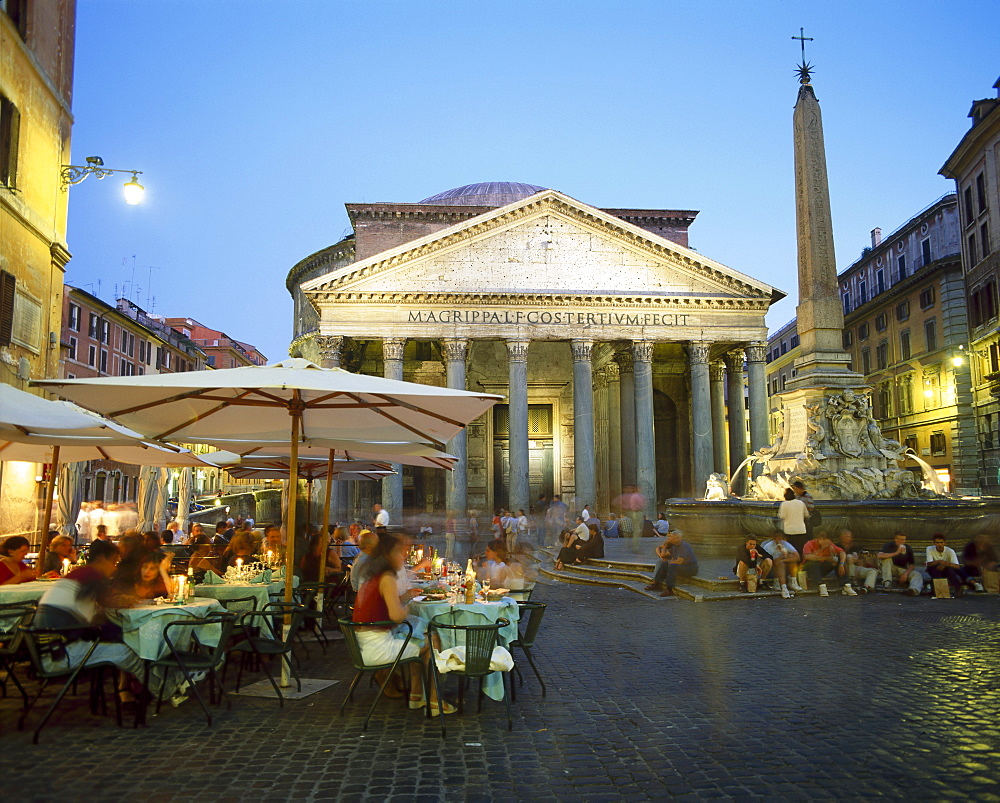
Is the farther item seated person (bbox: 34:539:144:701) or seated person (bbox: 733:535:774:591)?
seated person (bbox: 733:535:774:591)

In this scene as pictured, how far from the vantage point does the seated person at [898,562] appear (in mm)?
10094

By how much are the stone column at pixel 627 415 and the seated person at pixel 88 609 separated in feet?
80.1

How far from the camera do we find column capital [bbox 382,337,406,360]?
25203 mm

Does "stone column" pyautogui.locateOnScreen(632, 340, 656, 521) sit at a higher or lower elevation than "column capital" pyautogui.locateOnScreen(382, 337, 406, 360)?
lower

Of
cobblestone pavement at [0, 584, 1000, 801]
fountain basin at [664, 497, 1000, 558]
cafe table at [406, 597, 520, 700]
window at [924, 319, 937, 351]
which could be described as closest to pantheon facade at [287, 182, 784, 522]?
window at [924, 319, 937, 351]

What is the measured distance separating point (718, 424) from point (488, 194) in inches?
716

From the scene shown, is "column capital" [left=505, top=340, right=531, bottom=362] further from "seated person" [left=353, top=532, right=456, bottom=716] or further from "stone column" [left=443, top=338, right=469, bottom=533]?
"seated person" [left=353, top=532, right=456, bottom=716]

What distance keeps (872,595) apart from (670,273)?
707 inches

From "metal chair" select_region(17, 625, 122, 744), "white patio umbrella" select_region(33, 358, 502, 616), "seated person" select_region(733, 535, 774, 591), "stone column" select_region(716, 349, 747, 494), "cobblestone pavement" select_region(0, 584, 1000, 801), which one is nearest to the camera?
"cobblestone pavement" select_region(0, 584, 1000, 801)

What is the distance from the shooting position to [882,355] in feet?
120

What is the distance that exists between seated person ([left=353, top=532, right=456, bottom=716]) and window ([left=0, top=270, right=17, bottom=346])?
9.75m

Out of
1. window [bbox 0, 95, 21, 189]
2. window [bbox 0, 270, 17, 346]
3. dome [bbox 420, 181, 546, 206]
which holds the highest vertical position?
dome [bbox 420, 181, 546, 206]

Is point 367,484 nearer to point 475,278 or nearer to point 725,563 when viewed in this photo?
point 475,278

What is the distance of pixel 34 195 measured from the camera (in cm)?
1290
